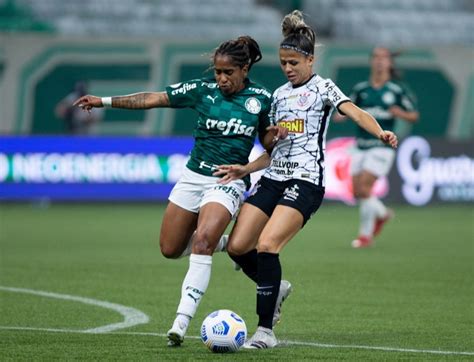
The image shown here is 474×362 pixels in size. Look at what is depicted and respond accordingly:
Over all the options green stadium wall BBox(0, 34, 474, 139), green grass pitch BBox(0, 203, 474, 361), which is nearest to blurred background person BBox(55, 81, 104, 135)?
green stadium wall BBox(0, 34, 474, 139)

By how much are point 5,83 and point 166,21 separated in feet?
17.2

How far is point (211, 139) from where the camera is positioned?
8195mm

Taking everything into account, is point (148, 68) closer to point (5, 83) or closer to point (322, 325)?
point (5, 83)

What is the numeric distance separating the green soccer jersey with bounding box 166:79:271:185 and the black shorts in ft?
0.57

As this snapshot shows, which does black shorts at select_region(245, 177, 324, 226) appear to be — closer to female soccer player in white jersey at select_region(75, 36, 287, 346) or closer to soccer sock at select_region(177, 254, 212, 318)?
female soccer player in white jersey at select_region(75, 36, 287, 346)

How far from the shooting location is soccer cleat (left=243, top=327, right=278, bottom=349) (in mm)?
7660

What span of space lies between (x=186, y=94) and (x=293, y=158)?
88 cm

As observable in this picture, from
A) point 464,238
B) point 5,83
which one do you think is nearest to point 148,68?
point 5,83

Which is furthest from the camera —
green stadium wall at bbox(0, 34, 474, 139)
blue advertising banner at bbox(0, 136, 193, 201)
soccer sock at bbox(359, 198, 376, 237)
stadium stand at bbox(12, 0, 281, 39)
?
stadium stand at bbox(12, 0, 281, 39)

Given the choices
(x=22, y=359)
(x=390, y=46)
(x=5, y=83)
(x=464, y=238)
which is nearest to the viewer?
(x=22, y=359)

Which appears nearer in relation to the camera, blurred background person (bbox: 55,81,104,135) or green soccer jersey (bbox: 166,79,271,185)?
green soccer jersey (bbox: 166,79,271,185)

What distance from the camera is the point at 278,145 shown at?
8211mm

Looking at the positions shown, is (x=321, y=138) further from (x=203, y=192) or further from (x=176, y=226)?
(x=176, y=226)

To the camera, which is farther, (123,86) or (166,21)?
(166,21)
